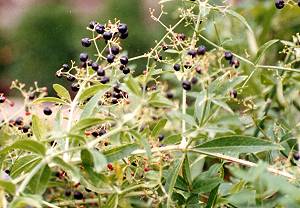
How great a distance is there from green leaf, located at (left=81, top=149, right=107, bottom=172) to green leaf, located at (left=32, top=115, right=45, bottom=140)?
162 millimetres

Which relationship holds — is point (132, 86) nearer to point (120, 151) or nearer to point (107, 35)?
point (120, 151)

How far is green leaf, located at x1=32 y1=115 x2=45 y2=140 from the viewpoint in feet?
3.98

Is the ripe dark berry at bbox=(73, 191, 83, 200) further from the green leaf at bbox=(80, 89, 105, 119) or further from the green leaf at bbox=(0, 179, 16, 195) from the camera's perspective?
the green leaf at bbox=(0, 179, 16, 195)

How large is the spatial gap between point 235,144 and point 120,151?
204 millimetres

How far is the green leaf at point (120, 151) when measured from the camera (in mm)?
1112

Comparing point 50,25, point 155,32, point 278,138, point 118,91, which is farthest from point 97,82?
point 50,25

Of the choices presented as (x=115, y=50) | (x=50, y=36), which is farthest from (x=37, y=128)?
(x=50, y=36)

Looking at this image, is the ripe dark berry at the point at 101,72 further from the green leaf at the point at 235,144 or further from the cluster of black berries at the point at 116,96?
the green leaf at the point at 235,144

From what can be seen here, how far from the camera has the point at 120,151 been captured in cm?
111

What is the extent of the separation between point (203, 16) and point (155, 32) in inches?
315

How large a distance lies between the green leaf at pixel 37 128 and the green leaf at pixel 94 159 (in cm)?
16

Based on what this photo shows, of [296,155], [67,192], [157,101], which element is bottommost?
[296,155]

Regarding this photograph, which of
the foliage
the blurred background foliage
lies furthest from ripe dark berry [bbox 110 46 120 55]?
the blurred background foliage

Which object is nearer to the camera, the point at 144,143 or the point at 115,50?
the point at 144,143
